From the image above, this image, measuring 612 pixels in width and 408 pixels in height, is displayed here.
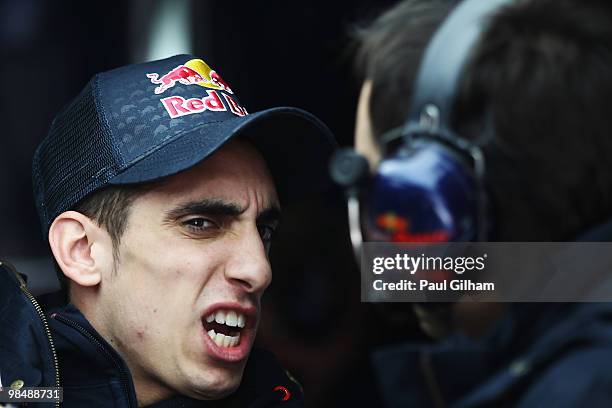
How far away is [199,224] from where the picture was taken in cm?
→ 195

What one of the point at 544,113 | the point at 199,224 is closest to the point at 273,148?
the point at 199,224

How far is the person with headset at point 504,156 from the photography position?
1.37 metres

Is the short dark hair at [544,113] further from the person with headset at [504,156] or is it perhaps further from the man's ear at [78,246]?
the man's ear at [78,246]

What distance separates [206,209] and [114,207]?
183 mm

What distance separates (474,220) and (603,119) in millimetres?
222

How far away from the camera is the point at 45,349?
1.84 m

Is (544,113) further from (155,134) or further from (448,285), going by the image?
(155,134)

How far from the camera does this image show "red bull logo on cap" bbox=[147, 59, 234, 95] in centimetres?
203

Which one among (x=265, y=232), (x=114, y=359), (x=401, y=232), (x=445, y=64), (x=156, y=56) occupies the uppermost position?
(x=445, y=64)

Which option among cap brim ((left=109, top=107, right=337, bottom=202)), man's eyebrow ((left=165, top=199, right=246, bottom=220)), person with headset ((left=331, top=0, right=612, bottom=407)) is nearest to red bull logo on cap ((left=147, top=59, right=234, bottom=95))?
cap brim ((left=109, top=107, right=337, bottom=202))

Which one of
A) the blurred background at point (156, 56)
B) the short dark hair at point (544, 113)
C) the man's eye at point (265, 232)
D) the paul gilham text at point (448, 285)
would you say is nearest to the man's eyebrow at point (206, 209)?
the man's eye at point (265, 232)

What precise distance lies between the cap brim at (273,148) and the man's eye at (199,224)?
122mm

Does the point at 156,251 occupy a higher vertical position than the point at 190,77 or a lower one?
lower

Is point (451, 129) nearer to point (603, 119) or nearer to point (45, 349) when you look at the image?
point (603, 119)
